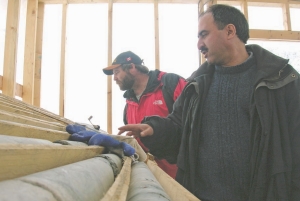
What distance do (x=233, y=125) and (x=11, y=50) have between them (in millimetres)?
2811

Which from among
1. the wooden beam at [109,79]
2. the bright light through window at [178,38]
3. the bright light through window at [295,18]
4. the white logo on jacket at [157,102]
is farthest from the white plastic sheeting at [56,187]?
the bright light through window at [295,18]

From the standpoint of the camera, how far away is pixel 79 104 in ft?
13.3

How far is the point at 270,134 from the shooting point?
1.31 m

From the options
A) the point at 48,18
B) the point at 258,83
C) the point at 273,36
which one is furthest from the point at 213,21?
the point at 48,18

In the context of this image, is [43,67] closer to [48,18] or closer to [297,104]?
[48,18]

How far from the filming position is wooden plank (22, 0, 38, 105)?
12.4ft

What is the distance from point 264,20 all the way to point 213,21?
124 inches

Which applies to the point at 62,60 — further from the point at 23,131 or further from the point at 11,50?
the point at 23,131

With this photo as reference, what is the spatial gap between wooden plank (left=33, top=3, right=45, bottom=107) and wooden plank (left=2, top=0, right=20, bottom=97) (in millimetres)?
674

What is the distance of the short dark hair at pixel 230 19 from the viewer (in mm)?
1690

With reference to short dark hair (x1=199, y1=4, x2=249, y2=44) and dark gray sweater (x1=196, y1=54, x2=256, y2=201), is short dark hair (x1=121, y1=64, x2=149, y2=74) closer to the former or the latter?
short dark hair (x1=199, y1=4, x2=249, y2=44)

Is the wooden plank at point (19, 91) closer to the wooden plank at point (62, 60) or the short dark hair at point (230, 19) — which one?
the wooden plank at point (62, 60)

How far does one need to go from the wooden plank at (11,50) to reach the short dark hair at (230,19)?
2.46 m

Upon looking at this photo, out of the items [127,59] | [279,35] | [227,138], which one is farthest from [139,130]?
[279,35]
